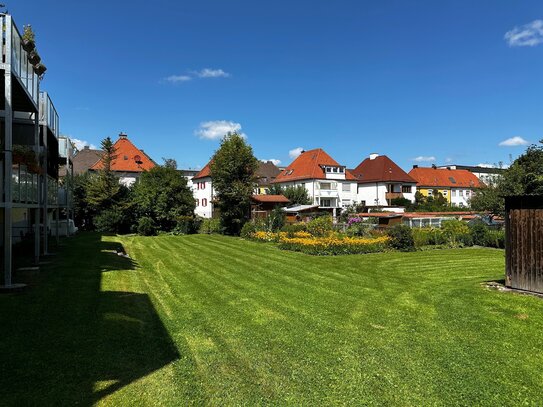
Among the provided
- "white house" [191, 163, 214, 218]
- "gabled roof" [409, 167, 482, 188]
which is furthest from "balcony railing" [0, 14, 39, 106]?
"gabled roof" [409, 167, 482, 188]

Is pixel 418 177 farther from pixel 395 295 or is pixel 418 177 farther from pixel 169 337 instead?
pixel 169 337

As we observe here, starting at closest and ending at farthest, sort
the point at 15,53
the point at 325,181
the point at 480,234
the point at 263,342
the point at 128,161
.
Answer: the point at 263,342, the point at 15,53, the point at 480,234, the point at 128,161, the point at 325,181

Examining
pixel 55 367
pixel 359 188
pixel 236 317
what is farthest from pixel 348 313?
pixel 359 188

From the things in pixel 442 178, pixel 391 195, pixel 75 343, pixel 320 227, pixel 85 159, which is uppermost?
pixel 85 159

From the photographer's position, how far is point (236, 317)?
7.59 m

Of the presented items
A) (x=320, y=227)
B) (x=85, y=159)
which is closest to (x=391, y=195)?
(x=320, y=227)

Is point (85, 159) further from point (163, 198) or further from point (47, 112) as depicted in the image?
point (47, 112)

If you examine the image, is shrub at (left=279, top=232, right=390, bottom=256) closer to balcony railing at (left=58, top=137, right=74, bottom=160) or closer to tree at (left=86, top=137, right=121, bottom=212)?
balcony railing at (left=58, top=137, right=74, bottom=160)

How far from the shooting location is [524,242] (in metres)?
9.66

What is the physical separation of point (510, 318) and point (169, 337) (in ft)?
21.5

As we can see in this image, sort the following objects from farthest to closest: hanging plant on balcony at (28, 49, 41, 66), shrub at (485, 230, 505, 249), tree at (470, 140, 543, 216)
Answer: tree at (470, 140, 543, 216) → shrub at (485, 230, 505, 249) → hanging plant on balcony at (28, 49, 41, 66)

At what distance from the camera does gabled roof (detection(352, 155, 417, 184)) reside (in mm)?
60450

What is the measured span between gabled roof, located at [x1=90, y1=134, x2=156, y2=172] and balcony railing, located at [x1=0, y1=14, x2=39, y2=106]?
36.2m

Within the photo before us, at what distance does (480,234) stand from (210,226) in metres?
21.3
